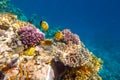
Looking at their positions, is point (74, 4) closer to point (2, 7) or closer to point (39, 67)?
point (2, 7)

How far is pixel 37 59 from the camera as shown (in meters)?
5.21

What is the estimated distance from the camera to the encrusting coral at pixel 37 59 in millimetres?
4723

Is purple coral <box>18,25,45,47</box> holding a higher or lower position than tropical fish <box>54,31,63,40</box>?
lower

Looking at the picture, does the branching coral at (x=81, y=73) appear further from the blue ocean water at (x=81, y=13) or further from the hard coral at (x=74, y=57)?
the blue ocean water at (x=81, y=13)

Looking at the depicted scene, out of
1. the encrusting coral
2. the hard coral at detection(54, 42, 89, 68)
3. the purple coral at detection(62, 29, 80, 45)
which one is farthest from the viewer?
the purple coral at detection(62, 29, 80, 45)

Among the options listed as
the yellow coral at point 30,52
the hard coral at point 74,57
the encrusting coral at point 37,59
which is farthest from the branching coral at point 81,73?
the yellow coral at point 30,52

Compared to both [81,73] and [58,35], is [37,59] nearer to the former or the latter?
[81,73]

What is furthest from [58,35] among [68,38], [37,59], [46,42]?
[37,59]

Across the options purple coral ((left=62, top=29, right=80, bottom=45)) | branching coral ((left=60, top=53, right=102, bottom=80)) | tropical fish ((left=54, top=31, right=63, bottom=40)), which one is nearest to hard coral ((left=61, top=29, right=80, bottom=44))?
purple coral ((left=62, top=29, right=80, bottom=45))

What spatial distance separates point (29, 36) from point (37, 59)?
0.85 metres

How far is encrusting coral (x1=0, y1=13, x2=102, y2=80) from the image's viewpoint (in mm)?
4723

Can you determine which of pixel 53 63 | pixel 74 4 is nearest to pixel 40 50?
pixel 53 63

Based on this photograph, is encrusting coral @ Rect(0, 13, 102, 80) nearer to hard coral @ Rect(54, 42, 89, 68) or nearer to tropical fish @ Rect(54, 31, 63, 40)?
hard coral @ Rect(54, 42, 89, 68)

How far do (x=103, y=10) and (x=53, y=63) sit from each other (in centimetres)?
10419
